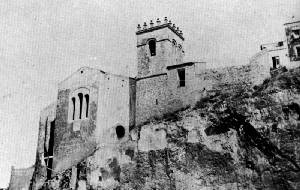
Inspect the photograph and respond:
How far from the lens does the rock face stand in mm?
37469

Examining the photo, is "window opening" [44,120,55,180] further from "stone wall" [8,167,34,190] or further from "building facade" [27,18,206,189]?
"stone wall" [8,167,34,190]

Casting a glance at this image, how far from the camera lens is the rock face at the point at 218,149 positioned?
37.5 metres

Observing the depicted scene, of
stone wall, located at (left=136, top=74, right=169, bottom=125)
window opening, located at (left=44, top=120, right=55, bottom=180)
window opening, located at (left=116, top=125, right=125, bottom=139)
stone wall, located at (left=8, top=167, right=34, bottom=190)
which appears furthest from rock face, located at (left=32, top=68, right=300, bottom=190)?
stone wall, located at (left=8, top=167, right=34, bottom=190)

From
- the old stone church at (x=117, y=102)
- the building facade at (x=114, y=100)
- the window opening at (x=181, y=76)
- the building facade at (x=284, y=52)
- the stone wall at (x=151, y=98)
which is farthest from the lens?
the stone wall at (x=151, y=98)

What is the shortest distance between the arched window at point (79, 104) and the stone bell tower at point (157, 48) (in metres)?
6.24

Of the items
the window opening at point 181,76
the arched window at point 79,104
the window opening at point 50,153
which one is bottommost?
the window opening at point 50,153

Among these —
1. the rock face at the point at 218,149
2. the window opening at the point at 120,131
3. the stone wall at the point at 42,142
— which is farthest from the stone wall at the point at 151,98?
the stone wall at the point at 42,142

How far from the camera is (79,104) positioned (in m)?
49.2

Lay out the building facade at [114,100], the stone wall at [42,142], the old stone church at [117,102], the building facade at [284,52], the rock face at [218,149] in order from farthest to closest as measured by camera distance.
Answer: 1. the stone wall at [42,142]
2. the building facade at [114,100]
3. the building facade at [284,52]
4. the old stone church at [117,102]
5. the rock face at [218,149]

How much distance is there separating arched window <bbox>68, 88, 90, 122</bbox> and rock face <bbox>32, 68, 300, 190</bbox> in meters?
6.19

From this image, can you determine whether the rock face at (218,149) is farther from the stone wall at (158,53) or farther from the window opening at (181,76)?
the stone wall at (158,53)

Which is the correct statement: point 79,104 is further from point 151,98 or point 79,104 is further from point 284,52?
point 284,52

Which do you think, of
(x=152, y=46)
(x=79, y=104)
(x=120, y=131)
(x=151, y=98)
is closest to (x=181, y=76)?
(x=151, y=98)

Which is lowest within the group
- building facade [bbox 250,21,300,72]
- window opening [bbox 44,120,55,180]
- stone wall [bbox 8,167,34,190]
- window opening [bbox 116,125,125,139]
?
stone wall [bbox 8,167,34,190]
